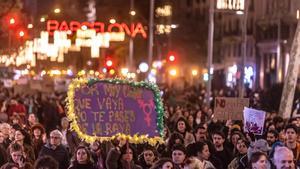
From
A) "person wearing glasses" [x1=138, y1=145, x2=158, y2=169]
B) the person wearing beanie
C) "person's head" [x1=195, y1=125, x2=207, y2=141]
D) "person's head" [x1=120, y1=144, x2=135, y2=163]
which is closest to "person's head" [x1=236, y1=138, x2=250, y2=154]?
"person wearing glasses" [x1=138, y1=145, x2=158, y2=169]

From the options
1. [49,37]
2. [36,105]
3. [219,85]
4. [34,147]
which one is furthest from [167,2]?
[34,147]

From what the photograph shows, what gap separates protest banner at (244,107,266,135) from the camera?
14720 millimetres

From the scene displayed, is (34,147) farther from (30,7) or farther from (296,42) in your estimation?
(30,7)

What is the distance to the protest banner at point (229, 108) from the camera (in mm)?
18984

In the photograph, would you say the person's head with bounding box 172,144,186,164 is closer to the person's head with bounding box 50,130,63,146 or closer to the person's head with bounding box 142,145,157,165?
the person's head with bounding box 142,145,157,165

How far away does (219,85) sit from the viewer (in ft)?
283

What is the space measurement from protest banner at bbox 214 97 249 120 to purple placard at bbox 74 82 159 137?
5.89m

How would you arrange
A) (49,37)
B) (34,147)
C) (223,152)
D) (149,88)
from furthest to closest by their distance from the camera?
(49,37), (34,147), (223,152), (149,88)

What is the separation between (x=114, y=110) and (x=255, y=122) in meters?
2.89

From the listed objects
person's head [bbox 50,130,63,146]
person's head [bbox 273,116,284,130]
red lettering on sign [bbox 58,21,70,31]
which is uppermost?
red lettering on sign [bbox 58,21,70,31]

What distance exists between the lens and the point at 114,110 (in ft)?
41.9

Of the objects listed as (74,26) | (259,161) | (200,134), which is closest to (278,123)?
(200,134)

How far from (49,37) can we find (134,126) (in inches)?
1402

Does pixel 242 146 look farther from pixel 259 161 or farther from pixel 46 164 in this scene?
pixel 46 164
